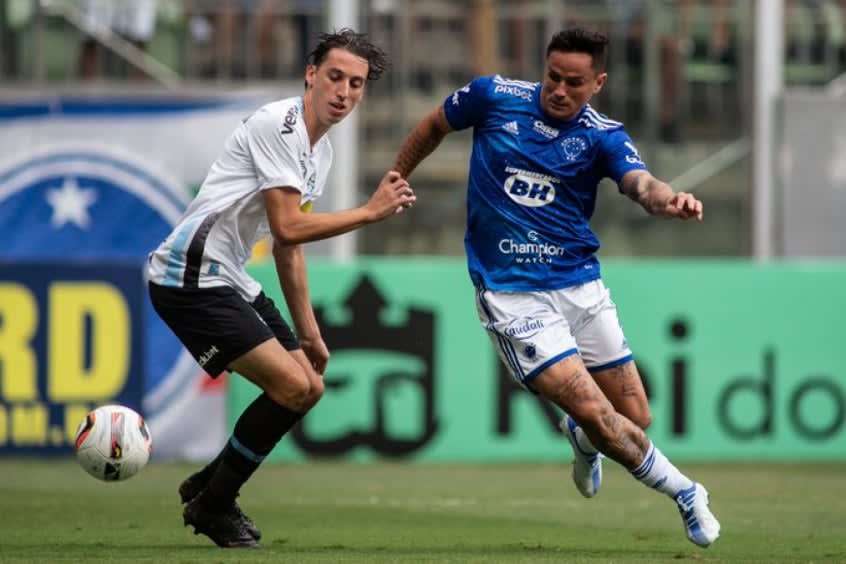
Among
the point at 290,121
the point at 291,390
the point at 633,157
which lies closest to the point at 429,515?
the point at 291,390

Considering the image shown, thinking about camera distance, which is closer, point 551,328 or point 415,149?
point 551,328

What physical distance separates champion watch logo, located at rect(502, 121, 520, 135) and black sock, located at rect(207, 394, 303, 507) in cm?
163

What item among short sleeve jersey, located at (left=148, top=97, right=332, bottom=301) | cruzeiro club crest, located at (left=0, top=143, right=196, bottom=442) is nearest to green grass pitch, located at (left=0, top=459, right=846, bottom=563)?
short sleeve jersey, located at (left=148, top=97, right=332, bottom=301)

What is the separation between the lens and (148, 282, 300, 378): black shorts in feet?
25.0

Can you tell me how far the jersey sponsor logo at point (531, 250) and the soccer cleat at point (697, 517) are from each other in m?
1.25

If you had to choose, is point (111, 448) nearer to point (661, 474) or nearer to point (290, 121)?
point (290, 121)

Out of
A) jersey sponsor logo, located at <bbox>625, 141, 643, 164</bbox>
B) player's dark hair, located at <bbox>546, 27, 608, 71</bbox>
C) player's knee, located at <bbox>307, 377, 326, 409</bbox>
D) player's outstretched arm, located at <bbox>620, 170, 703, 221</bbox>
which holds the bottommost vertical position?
player's knee, located at <bbox>307, 377, 326, 409</bbox>

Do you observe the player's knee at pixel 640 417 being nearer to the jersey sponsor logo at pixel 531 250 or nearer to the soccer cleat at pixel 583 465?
the soccer cleat at pixel 583 465

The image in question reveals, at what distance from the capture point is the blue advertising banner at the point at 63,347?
43.3ft

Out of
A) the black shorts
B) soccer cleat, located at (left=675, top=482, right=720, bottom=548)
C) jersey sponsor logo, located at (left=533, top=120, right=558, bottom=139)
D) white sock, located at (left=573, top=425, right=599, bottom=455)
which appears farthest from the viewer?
white sock, located at (left=573, top=425, right=599, bottom=455)

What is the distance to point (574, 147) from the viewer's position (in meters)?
7.80

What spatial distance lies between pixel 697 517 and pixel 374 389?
6.31m

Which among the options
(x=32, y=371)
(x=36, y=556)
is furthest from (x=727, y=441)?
(x=36, y=556)

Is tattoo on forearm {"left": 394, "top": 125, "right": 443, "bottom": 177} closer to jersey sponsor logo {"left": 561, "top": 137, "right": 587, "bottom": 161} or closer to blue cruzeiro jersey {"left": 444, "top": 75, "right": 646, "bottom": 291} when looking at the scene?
blue cruzeiro jersey {"left": 444, "top": 75, "right": 646, "bottom": 291}
